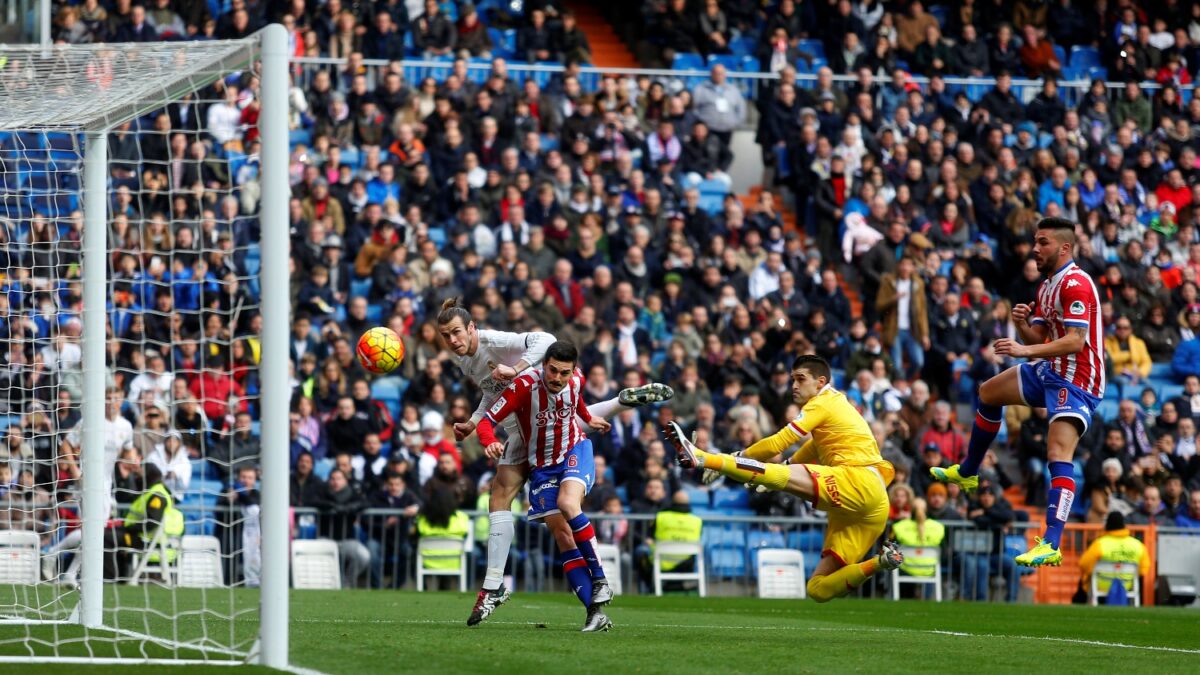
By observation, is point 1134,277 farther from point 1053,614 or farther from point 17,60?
point 17,60

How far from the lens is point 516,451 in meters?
12.3

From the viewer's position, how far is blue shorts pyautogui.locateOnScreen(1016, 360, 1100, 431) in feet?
38.9

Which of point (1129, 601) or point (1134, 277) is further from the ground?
point (1134, 277)

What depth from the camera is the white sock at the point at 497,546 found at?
12.2 m

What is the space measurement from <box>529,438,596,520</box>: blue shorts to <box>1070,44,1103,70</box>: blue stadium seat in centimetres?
1972

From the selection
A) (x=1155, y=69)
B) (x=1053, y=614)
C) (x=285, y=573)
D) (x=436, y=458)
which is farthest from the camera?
(x=1155, y=69)

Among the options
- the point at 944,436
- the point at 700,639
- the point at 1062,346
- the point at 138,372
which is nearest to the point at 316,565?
the point at 138,372

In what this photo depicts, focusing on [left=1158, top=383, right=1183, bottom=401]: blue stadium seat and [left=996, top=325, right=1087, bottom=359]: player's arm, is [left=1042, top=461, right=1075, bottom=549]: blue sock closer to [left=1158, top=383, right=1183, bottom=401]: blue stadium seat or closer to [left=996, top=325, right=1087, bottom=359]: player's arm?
[left=996, top=325, right=1087, bottom=359]: player's arm

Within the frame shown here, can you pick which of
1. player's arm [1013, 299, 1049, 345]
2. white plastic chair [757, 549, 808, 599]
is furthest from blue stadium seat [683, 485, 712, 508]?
player's arm [1013, 299, 1049, 345]

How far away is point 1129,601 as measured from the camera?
20.8 m

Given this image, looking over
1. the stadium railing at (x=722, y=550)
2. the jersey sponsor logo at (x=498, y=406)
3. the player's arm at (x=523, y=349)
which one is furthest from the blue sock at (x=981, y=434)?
the stadium railing at (x=722, y=550)

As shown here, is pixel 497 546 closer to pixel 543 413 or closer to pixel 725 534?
pixel 543 413

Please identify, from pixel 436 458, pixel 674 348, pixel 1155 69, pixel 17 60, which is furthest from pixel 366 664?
pixel 1155 69

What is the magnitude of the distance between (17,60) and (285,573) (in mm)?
4331
